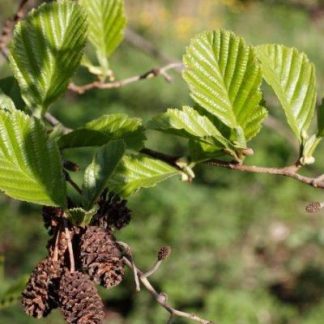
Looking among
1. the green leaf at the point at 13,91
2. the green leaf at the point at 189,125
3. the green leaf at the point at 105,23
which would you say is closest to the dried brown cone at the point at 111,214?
Result: the green leaf at the point at 189,125

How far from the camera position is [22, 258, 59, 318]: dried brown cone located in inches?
32.2

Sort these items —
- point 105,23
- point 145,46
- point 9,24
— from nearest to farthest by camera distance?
point 105,23, point 9,24, point 145,46

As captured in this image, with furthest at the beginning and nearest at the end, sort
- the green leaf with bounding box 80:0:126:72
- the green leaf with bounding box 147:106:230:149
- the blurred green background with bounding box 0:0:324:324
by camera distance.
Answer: the blurred green background with bounding box 0:0:324:324 < the green leaf with bounding box 80:0:126:72 < the green leaf with bounding box 147:106:230:149

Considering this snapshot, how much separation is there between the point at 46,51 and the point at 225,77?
0.83ft

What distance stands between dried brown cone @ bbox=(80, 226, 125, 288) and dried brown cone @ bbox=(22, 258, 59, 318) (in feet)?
0.13

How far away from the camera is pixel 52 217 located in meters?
0.87

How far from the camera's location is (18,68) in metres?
0.96

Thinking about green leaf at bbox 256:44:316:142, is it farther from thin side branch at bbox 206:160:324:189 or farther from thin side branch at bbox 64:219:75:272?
thin side branch at bbox 64:219:75:272

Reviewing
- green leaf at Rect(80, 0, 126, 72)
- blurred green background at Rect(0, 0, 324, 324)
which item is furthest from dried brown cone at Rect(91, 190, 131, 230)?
blurred green background at Rect(0, 0, 324, 324)

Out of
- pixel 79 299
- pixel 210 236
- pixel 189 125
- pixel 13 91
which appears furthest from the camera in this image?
pixel 210 236

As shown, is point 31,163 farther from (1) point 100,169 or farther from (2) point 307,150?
(2) point 307,150

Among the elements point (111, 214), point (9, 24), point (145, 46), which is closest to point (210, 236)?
point (145, 46)

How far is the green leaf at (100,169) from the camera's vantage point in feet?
2.72

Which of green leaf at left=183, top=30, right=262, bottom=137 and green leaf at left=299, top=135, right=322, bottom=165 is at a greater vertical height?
green leaf at left=183, top=30, right=262, bottom=137
